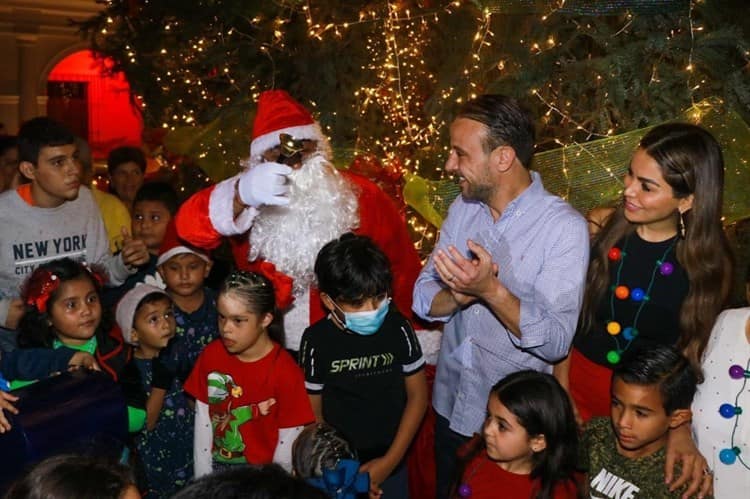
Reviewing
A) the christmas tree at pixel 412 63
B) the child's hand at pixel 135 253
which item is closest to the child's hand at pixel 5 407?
the child's hand at pixel 135 253

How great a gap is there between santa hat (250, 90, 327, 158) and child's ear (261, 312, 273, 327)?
90 centimetres

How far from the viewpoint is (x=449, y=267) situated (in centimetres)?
274

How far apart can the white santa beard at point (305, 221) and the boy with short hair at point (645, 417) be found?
1462 mm

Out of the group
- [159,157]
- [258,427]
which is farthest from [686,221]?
[159,157]

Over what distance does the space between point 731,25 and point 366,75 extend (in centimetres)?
259

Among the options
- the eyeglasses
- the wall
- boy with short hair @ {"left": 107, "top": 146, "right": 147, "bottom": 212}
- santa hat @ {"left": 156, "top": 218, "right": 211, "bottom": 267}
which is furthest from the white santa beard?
the wall

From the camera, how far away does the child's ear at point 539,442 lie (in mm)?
2936

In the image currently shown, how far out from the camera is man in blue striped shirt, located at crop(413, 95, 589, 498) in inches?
111

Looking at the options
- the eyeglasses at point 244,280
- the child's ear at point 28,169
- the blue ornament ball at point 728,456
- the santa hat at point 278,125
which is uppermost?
the santa hat at point 278,125

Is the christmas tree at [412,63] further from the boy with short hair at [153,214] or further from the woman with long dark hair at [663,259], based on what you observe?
the woman with long dark hair at [663,259]

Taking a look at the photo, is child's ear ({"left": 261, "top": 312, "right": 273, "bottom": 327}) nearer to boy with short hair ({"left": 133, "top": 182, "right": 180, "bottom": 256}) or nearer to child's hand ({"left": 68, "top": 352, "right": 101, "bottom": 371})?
child's hand ({"left": 68, "top": 352, "right": 101, "bottom": 371})

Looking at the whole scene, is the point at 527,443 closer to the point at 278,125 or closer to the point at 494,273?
the point at 494,273

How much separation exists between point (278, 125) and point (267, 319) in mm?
1022

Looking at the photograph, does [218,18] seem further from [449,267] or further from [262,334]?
[449,267]
